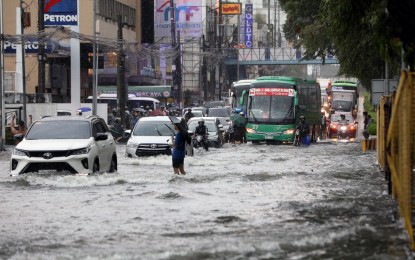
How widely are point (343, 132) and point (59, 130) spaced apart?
37.3 m

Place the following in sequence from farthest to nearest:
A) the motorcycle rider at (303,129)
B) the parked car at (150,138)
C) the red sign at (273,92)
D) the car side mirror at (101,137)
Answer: the red sign at (273,92) → the motorcycle rider at (303,129) → the parked car at (150,138) → the car side mirror at (101,137)

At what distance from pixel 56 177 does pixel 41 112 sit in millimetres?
29351

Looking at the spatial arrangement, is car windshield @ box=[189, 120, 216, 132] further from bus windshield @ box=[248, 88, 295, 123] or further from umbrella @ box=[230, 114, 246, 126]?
bus windshield @ box=[248, 88, 295, 123]

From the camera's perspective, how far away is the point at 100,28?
79.3 meters

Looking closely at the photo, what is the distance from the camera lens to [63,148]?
22188mm

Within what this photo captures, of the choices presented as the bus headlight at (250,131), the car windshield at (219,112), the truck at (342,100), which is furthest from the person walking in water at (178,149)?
the truck at (342,100)

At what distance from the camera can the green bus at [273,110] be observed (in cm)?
4791

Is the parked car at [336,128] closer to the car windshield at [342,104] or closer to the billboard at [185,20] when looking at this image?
the car windshield at [342,104]

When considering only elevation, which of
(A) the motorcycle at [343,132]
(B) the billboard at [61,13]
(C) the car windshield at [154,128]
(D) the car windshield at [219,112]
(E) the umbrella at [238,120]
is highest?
(B) the billboard at [61,13]

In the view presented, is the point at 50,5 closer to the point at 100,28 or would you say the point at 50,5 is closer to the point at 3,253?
the point at 100,28

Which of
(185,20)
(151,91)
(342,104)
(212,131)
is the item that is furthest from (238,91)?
(185,20)

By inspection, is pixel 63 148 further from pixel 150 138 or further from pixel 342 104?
pixel 342 104

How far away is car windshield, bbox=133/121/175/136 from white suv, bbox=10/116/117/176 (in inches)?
331

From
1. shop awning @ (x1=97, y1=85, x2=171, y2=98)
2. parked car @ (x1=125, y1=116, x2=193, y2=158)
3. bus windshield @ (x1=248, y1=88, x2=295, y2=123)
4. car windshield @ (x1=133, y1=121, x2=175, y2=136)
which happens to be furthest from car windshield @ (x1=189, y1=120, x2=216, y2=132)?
shop awning @ (x1=97, y1=85, x2=171, y2=98)
